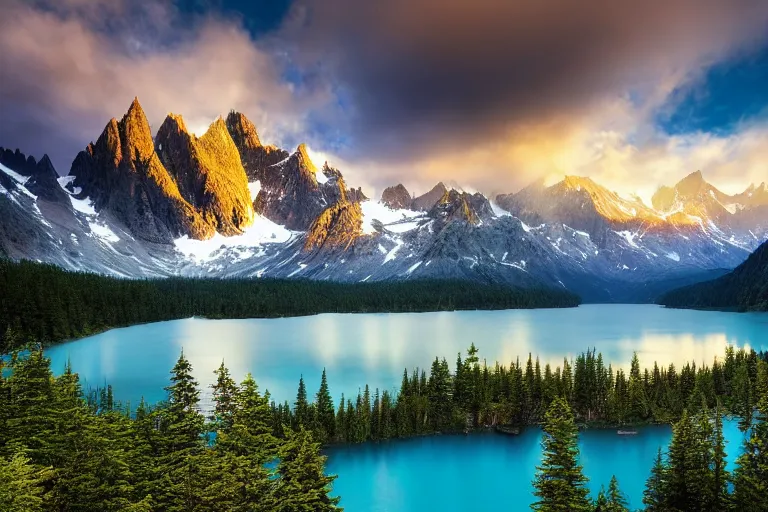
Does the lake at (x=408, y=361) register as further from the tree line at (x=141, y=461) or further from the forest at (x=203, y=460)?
the tree line at (x=141, y=461)

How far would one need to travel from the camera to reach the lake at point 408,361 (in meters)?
46.5

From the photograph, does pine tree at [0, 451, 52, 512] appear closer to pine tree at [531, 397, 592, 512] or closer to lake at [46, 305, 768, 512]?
pine tree at [531, 397, 592, 512]

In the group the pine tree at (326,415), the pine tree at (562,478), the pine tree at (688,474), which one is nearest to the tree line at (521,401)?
the pine tree at (326,415)

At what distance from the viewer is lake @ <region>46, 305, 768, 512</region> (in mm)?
46500

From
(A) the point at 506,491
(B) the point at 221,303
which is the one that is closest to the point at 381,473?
(A) the point at 506,491

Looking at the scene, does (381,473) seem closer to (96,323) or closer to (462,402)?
(462,402)

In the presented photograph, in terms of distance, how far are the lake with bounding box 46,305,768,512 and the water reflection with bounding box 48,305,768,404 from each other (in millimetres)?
305

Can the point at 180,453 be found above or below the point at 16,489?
below

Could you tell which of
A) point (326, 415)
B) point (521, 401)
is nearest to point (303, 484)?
point (326, 415)

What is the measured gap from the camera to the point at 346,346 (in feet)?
386

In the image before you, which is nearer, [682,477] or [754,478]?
[754,478]

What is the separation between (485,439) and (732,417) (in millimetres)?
33592

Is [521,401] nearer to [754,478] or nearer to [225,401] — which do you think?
[754,478]

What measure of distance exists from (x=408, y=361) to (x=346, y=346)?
84.6 feet
